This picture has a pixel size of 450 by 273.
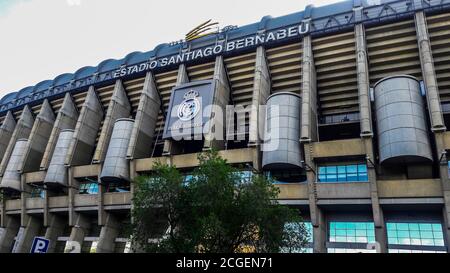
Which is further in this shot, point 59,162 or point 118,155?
point 59,162

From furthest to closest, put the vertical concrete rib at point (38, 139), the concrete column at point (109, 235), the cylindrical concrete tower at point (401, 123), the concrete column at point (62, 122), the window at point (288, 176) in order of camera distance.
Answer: the vertical concrete rib at point (38, 139) < the concrete column at point (62, 122) < the concrete column at point (109, 235) < the window at point (288, 176) < the cylindrical concrete tower at point (401, 123)

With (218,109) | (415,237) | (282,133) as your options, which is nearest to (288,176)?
(282,133)

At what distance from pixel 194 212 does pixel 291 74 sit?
2543 centimetres

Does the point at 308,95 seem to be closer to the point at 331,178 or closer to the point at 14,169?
the point at 331,178

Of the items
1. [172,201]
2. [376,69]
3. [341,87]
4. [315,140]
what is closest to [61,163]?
[172,201]

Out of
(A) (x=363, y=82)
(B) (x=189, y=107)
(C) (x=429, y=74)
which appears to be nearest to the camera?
(C) (x=429, y=74)

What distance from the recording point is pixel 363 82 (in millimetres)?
32562

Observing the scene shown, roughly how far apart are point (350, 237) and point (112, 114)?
3251cm

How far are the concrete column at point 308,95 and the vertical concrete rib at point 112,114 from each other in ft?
83.2

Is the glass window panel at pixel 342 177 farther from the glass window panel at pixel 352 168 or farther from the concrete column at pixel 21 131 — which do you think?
the concrete column at pixel 21 131

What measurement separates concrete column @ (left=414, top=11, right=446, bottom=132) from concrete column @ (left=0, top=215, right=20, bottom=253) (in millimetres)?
54166

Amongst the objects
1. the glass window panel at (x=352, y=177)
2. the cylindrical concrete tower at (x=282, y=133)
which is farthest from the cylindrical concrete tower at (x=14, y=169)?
the glass window panel at (x=352, y=177)

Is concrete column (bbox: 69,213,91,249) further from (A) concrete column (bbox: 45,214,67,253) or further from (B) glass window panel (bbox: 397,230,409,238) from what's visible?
(B) glass window panel (bbox: 397,230,409,238)

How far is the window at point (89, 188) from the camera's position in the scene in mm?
44719
